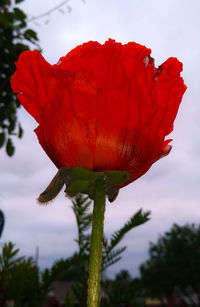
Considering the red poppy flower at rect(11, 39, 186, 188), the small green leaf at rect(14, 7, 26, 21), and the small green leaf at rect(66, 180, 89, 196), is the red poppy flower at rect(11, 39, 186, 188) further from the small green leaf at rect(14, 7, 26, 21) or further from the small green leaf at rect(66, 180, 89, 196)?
the small green leaf at rect(14, 7, 26, 21)

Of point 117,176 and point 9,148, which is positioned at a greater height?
point 9,148

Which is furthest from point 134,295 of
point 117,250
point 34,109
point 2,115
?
point 2,115

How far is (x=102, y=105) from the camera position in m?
0.68

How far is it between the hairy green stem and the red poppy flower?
0.09 metres

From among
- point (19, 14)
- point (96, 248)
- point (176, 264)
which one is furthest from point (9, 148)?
point (176, 264)

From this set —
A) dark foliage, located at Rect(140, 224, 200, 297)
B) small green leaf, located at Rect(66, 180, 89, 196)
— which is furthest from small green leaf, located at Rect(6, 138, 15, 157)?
dark foliage, located at Rect(140, 224, 200, 297)

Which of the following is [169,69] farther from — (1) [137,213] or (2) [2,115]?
(2) [2,115]

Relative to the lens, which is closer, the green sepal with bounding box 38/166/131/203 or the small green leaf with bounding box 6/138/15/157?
the green sepal with bounding box 38/166/131/203

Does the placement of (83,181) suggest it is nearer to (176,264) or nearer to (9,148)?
(9,148)

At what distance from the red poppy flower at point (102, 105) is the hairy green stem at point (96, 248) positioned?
88 mm

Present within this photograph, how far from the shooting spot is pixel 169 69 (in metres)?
0.77

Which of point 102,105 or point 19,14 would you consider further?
point 19,14

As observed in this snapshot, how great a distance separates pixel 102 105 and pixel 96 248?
0.86ft

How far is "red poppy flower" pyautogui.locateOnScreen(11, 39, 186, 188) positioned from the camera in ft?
2.22
